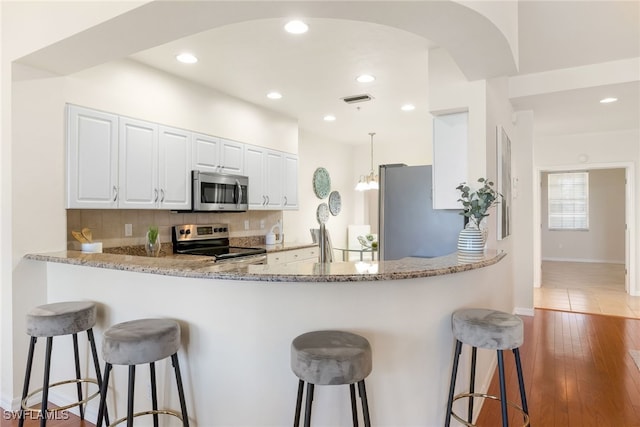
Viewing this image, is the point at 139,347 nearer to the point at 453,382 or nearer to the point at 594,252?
the point at 453,382

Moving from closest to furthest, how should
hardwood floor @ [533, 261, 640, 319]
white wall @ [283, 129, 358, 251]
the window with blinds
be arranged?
hardwood floor @ [533, 261, 640, 319]
white wall @ [283, 129, 358, 251]
the window with blinds

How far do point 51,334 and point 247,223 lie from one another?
9.29ft

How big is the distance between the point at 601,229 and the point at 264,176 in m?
8.54

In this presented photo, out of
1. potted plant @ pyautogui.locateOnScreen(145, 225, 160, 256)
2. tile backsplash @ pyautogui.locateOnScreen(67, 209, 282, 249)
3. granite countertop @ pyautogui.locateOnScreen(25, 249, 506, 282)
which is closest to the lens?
granite countertop @ pyautogui.locateOnScreen(25, 249, 506, 282)

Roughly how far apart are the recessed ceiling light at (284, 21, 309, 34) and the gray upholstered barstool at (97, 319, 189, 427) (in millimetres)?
1955

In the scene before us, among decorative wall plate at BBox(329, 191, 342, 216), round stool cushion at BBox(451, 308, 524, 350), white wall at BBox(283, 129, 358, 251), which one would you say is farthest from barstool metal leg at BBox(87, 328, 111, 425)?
decorative wall plate at BBox(329, 191, 342, 216)

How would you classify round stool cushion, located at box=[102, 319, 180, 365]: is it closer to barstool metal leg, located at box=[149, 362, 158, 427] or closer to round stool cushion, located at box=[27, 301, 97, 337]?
barstool metal leg, located at box=[149, 362, 158, 427]

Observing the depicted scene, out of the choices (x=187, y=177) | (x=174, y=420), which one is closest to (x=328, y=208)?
(x=187, y=177)

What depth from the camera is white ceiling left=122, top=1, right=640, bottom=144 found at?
2.62m

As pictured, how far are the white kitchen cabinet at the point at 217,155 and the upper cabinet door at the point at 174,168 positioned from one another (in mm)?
109

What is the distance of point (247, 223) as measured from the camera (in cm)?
479

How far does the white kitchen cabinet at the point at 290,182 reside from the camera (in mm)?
4902

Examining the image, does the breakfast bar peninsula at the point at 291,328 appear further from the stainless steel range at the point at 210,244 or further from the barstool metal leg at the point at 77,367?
the stainless steel range at the point at 210,244

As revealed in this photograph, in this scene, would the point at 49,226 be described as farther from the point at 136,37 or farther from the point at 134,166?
the point at 136,37
